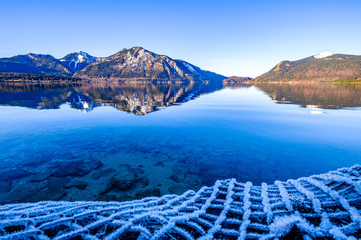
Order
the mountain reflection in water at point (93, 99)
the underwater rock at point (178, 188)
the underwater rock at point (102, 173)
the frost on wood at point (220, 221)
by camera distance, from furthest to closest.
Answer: the mountain reflection in water at point (93, 99) < the underwater rock at point (102, 173) < the underwater rock at point (178, 188) < the frost on wood at point (220, 221)

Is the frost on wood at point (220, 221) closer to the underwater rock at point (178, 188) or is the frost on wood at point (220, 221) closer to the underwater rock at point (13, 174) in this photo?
the underwater rock at point (178, 188)

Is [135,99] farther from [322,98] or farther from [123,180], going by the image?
[322,98]

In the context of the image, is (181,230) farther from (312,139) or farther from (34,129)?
(34,129)

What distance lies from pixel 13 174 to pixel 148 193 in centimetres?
920

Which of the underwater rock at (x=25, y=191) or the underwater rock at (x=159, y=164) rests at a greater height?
the underwater rock at (x=159, y=164)

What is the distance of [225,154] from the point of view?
1391 cm

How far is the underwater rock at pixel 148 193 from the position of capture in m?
9.05

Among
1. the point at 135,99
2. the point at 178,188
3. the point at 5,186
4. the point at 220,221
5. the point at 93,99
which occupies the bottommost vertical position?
the point at 178,188

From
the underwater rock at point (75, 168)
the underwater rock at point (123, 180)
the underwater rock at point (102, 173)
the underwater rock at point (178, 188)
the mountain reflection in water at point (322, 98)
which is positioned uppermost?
the mountain reflection in water at point (322, 98)

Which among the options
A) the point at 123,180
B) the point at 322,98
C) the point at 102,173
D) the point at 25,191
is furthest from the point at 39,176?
the point at 322,98

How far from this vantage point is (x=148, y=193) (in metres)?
9.24

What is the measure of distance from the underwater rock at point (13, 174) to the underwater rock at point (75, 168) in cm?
171

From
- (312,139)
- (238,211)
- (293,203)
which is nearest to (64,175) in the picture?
(238,211)

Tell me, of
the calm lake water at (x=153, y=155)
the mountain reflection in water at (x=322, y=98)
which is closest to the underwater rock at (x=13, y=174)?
the calm lake water at (x=153, y=155)
